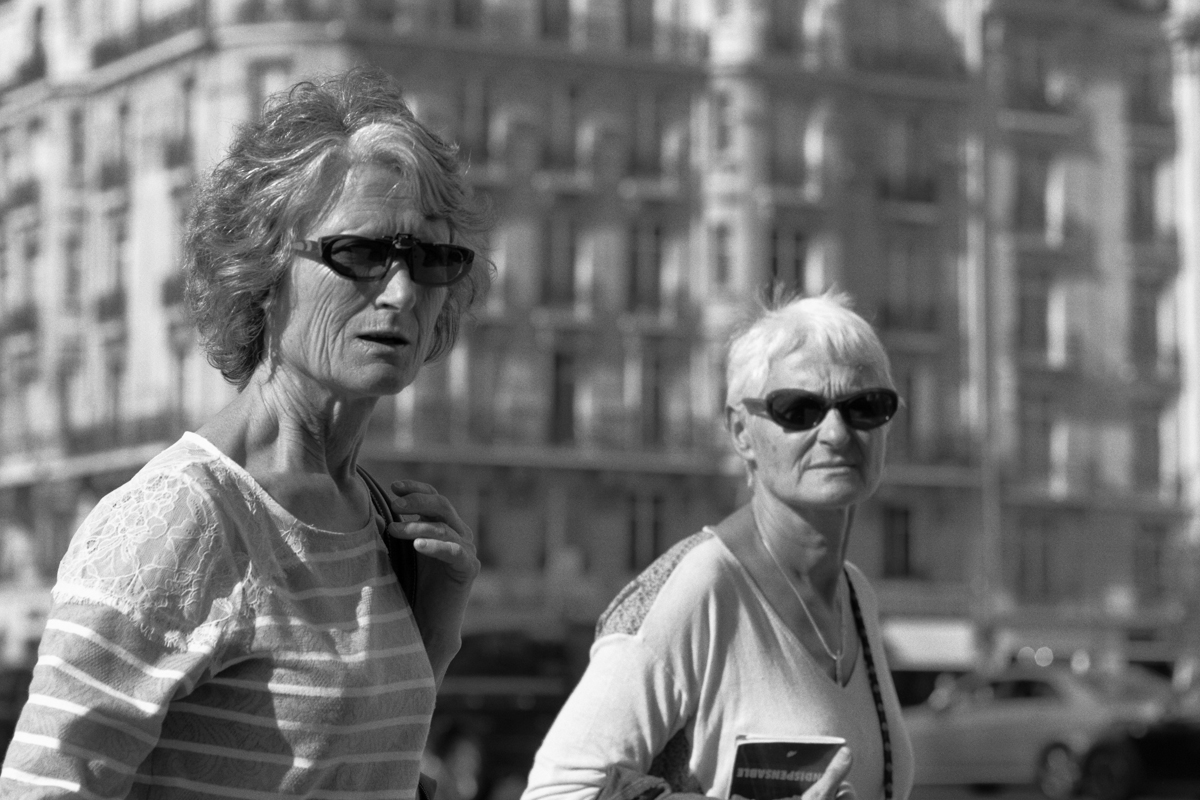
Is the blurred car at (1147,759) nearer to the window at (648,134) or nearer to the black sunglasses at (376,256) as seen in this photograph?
the black sunglasses at (376,256)

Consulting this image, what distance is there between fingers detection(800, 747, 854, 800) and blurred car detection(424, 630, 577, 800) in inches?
656

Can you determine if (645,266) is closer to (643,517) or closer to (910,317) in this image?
(643,517)

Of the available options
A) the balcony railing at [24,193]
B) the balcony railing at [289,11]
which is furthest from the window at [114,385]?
the balcony railing at [289,11]

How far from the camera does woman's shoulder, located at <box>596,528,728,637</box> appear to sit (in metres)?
4.09

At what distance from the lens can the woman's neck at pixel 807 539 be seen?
169 inches

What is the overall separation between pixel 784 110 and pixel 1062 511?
9639mm

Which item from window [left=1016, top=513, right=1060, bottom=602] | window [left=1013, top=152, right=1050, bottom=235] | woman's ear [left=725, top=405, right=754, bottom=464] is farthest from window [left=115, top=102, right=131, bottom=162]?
woman's ear [left=725, top=405, right=754, bottom=464]

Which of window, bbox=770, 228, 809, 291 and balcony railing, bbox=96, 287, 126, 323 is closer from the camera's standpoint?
window, bbox=770, 228, 809, 291

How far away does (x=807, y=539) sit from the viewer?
14.2 feet

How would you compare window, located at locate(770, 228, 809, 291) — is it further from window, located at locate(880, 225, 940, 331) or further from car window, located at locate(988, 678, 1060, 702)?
car window, located at locate(988, 678, 1060, 702)

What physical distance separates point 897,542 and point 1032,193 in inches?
300

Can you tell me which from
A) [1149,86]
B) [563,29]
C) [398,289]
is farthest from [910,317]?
[398,289]

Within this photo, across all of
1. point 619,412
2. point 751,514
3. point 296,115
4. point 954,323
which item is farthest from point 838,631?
point 954,323

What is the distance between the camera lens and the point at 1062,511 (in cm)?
4812
